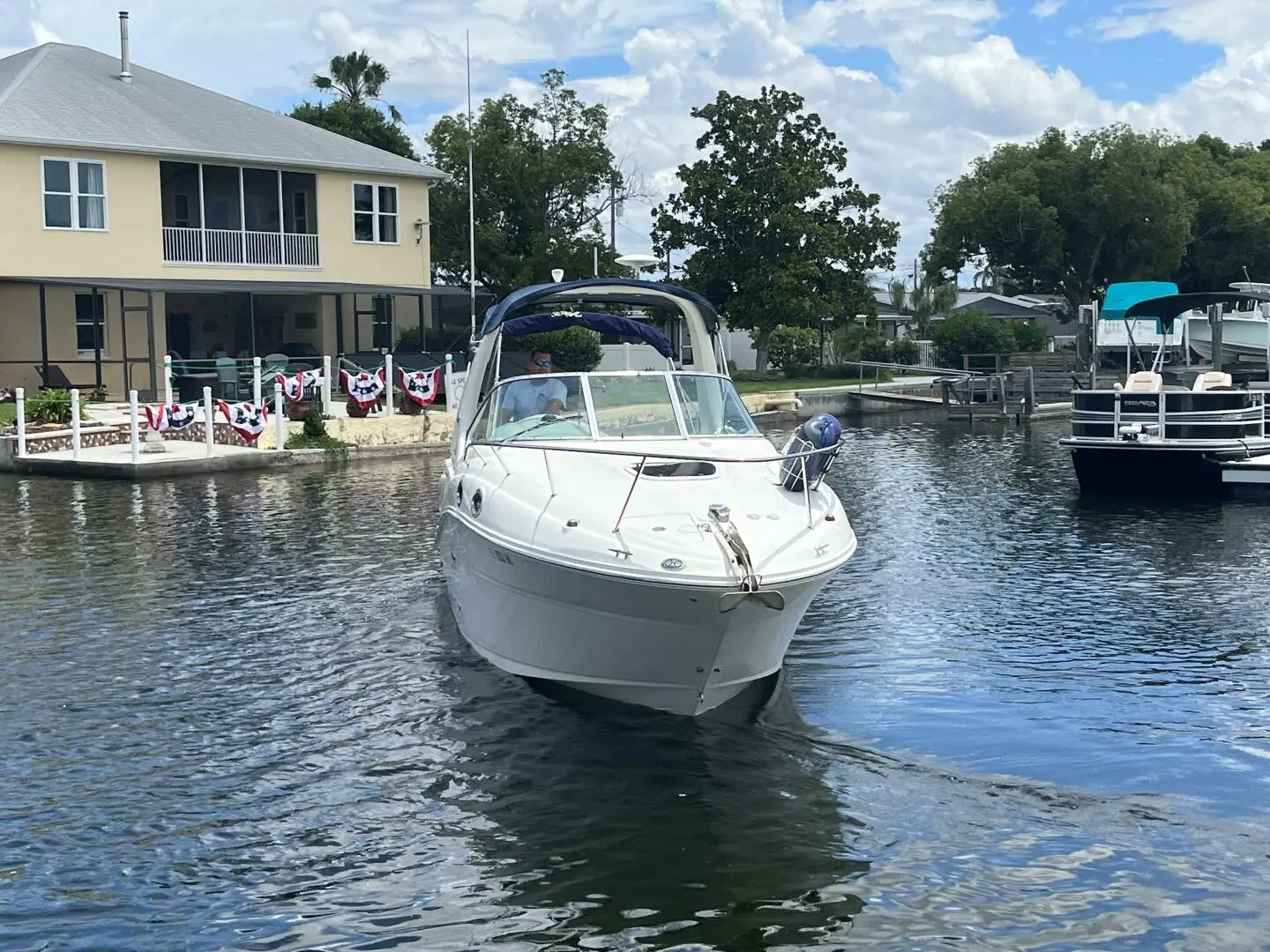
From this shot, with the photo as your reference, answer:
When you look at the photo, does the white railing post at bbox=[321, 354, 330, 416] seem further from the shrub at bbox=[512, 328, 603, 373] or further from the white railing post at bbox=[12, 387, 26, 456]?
the shrub at bbox=[512, 328, 603, 373]

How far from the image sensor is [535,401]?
11711 millimetres

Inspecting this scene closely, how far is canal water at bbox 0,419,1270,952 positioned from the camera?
23.1 ft

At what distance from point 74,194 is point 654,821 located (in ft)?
98.8

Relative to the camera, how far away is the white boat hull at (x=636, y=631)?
344 inches

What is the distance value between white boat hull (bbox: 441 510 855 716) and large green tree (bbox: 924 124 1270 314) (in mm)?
56160

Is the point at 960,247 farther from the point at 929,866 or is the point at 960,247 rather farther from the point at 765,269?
the point at 929,866

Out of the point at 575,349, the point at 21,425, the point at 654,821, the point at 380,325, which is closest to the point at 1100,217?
the point at 575,349

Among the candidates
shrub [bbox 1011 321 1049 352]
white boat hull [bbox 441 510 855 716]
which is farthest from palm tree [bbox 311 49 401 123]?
white boat hull [bbox 441 510 855 716]

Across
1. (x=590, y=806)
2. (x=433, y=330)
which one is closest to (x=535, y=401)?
(x=590, y=806)

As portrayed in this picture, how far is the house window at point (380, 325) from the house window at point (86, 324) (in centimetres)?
819

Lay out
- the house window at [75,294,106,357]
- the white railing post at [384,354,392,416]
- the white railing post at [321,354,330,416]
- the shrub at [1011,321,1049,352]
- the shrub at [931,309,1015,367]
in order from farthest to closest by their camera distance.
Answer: the shrub at [1011,321,1049,352]
the shrub at [931,309,1015,367]
the house window at [75,294,106,357]
the white railing post at [384,354,392,416]
the white railing post at [321,354,330,416]

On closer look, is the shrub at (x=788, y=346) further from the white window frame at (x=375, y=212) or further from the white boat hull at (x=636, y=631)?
the white boat hull at (x=636, y=631)

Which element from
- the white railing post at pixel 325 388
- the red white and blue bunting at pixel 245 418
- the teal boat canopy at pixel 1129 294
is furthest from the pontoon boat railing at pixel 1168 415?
the white railing post at pixel 325 388

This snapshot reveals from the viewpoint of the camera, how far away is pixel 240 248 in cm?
3741
